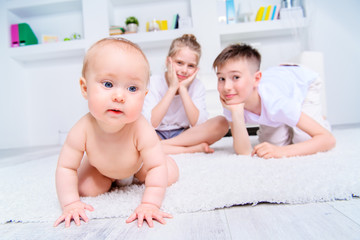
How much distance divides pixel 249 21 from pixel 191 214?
2.70 meters

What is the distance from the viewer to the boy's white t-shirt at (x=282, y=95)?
109 centimetres

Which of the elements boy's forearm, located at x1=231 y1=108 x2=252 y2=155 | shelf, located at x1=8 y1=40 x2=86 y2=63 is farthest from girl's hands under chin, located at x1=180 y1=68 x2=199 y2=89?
shelf, located at x1=8 y1=40 x2=86 y2=63

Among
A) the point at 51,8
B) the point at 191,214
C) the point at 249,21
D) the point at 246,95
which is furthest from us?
the point at 51,8

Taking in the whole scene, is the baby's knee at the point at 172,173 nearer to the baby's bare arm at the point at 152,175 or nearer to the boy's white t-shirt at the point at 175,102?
the baby's bare arm at the point at 152,175

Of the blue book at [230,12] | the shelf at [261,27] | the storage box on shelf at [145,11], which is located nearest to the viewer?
the shelf at [261,27]

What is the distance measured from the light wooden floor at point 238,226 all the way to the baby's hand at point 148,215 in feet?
0.04

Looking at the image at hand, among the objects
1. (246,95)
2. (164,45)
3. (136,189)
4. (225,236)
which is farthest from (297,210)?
(164,45)

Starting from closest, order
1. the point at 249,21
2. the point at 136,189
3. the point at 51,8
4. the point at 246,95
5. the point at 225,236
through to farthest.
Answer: the point at 225,236, the point at 136,189, the point at 246,95, the point at 249,21, the point at 51,8

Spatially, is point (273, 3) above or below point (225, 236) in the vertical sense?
above

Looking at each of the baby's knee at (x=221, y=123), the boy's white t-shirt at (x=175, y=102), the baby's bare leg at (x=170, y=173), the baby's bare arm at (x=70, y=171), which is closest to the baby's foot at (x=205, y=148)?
the baby's knee at (x=221, y=123)

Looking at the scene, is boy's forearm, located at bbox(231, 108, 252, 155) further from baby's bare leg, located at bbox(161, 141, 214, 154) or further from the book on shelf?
the book on shelf

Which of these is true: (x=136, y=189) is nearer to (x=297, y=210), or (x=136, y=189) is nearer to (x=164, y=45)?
(x=297, y=210)

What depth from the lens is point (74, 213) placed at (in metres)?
0.57

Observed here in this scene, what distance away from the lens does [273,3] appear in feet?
9.59
